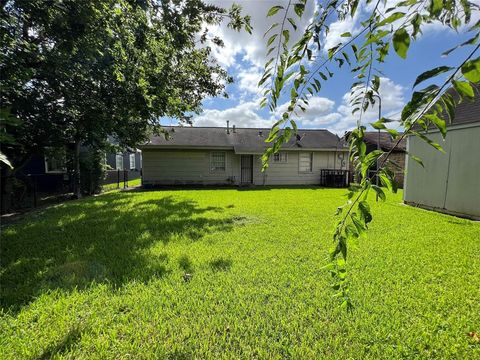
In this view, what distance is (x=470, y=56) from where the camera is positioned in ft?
2.14

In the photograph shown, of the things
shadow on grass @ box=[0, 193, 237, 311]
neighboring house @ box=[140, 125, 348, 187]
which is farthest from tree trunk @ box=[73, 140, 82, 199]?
neighboring house @ box=[140, 125, 348, 187]

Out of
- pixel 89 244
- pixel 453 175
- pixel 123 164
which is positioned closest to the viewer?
pixel 89 244

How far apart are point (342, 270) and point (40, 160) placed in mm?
16567

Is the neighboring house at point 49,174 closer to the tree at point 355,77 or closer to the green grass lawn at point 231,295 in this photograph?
the green grass lawn at point 231,295

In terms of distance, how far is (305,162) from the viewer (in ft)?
61.2

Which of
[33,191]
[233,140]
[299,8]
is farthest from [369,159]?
[233,140]

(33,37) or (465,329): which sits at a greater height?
(33,37)

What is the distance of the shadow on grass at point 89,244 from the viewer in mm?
3670

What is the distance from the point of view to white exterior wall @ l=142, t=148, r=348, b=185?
56.2 ft

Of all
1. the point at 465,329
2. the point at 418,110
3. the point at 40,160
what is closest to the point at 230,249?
the point at 465,329

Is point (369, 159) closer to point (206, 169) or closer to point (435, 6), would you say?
point (435, 6)

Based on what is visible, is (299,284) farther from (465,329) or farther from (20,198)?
(20,198)

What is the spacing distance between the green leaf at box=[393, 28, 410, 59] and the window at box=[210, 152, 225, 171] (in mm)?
17226

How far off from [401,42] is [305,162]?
60.9ft
